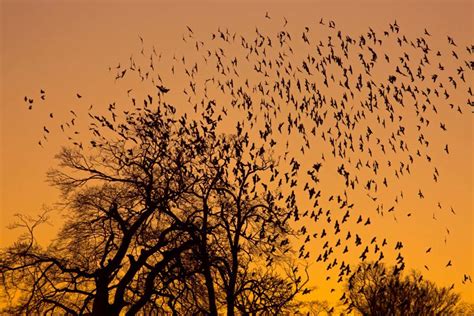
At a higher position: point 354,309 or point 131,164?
point 354,309

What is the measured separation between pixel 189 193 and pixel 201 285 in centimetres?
344

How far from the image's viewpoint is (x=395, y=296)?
5547 cm

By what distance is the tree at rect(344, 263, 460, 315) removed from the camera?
5759cm

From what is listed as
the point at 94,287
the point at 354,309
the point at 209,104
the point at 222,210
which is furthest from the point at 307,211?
the point at 354,309

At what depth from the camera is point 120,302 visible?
2545cm

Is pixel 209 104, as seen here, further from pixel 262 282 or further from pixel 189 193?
pixel 262 282

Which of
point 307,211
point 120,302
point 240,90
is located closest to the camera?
point 240,90

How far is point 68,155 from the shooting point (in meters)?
28.0

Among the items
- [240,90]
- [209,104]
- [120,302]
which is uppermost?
[209,104]

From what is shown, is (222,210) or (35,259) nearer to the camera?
(35,259)

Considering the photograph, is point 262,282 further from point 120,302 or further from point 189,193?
point 120,302

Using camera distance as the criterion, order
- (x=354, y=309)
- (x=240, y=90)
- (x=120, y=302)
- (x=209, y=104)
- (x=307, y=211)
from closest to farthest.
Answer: (x=240, y=90)
(x=120, y=302)
(x=307, y=211)
(x=209, y=104)
(x=354, y=309)

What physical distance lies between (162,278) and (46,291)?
158 inches

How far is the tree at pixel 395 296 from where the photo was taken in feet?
189
